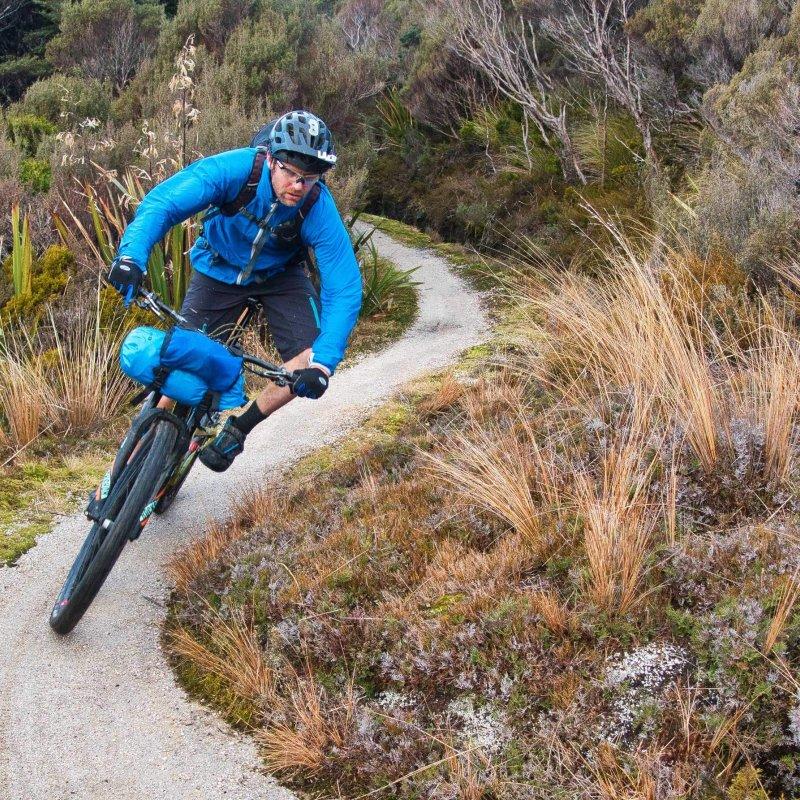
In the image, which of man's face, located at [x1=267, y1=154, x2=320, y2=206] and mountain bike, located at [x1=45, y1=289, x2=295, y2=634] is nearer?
mountain bike, located at [x1=45, y1=289, x2=295, y2=634]

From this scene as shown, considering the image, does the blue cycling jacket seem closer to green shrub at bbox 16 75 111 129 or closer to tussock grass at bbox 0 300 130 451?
tussock grass at bbox 0 300 130 451

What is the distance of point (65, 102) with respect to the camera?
12266mm

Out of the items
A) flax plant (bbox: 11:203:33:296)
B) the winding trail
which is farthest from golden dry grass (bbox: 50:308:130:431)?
the winding trail

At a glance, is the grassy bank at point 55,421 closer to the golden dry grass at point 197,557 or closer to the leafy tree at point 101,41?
the golden dry grass at point 197,557

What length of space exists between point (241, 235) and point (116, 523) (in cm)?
164

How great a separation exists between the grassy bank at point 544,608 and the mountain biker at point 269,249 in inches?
33.9

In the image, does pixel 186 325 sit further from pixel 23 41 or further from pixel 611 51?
pixel 23 41

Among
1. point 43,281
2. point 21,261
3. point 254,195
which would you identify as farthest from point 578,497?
point 21,261

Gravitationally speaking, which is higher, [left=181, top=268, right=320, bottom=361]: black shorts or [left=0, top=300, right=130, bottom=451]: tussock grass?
[left=181, top=268, right=320, bottom=361]: black shorts

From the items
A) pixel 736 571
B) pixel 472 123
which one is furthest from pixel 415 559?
pixel 472 123

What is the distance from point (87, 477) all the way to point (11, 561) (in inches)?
46.5

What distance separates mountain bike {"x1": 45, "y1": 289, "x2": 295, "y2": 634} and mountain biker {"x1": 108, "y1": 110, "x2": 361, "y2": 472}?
0.28 meters

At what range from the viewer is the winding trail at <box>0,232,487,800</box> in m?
3.26

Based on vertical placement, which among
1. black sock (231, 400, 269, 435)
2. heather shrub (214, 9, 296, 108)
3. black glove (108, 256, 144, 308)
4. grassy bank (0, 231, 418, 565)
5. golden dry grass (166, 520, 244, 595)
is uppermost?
black glove (108, 256, 144, 308)
